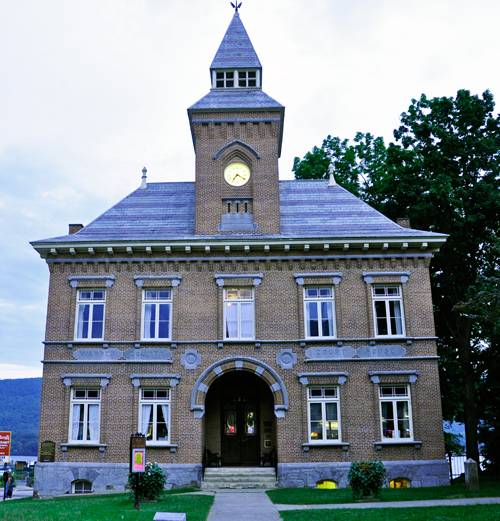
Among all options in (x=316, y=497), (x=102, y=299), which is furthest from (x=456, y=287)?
(x=102, y=299)

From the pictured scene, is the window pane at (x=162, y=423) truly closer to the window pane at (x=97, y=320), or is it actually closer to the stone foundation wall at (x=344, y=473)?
the window pane at (x=97, y=320)

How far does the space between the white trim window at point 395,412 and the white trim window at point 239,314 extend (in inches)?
219

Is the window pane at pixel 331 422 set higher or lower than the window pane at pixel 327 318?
lower

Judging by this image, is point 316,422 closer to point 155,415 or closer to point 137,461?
point 155,415

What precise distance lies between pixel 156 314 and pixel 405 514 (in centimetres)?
1288

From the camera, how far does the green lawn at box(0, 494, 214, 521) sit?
1302cm

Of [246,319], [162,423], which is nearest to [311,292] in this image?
[246,319]

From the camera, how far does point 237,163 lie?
83.4ft

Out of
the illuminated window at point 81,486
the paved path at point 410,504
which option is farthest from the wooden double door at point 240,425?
the paved path at point 410,504

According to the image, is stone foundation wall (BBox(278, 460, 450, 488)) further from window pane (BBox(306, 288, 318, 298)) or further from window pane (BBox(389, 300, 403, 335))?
window pane (BBox(306, 288, 318, 298))

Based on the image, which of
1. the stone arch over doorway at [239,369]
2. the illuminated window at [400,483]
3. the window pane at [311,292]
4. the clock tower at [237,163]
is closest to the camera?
the illuminated window at [400,483]

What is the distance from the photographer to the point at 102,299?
920 inches

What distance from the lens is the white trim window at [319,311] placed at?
22.9m

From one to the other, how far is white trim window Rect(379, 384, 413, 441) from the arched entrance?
14.4ft
